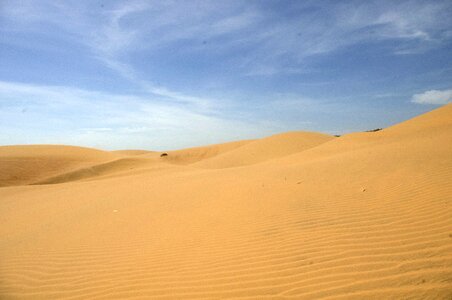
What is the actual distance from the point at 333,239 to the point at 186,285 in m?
1.98

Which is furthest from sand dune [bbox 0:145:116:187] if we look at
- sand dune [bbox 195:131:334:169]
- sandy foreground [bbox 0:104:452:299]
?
sandy foreground [bbox 0:104:452:299]

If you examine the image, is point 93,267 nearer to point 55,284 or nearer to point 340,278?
point 55,284

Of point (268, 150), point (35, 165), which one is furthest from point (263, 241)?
point (35, 165)

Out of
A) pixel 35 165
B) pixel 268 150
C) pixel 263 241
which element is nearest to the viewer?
pixel 263 241

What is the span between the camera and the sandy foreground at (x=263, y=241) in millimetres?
2885

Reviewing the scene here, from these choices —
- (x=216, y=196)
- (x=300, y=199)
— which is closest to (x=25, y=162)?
(x=216, y=196)

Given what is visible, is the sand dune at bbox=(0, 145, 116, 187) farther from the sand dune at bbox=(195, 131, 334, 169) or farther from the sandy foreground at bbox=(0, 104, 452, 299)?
the sandy foreground at bbox=(0, 104, 452, 299)

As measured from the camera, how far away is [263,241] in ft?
13.1

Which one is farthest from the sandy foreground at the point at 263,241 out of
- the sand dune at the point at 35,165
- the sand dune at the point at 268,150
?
the sand dune at the point at 35,165

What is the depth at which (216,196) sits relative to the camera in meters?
7.22

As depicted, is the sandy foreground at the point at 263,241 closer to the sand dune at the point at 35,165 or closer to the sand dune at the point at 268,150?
the sand dune at the point at 268,150

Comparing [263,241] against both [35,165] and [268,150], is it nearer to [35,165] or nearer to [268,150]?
[268,150]

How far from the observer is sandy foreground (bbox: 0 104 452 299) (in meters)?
2.88

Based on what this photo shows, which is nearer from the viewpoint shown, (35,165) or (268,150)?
(35,165)
